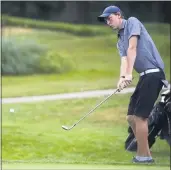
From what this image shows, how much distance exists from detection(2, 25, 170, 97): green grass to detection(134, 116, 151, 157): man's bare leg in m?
2.90

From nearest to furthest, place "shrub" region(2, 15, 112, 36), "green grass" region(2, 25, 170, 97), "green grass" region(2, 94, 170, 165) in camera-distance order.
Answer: "green grass" region(2, 94, 170, 165)
"green grass" region(2, 25, 170, 97)
"shrub" region(2, 15, 112, 36)

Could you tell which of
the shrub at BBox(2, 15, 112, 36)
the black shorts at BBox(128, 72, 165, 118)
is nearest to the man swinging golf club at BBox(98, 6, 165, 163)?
the black shorts at BBox(128, 72, 165, 118)

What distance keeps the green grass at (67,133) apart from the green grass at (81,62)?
35cm

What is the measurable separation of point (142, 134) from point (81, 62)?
329cm

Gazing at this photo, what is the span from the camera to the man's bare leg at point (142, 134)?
209 inches

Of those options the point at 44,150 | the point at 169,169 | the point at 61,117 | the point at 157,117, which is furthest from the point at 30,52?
the point at 169,169

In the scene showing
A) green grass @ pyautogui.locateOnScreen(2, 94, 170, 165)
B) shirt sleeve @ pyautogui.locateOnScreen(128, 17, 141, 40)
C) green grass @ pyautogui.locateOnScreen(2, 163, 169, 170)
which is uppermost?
shirt sleeve @ pyautogui.locateOnScreen(128, 17, 141, 40)

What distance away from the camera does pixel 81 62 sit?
8531 millimetres

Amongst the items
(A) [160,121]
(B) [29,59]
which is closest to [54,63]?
(B) [29,59]

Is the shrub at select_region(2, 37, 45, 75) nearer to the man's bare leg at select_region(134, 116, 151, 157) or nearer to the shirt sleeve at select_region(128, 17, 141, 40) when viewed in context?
the man's bare leg at select_region(134, 116, 151, 157)

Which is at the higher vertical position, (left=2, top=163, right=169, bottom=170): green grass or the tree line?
the tree line

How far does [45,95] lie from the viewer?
812 cm

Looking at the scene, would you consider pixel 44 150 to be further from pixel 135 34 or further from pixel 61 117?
pixel 135 34

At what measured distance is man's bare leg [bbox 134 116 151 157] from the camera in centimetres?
531
